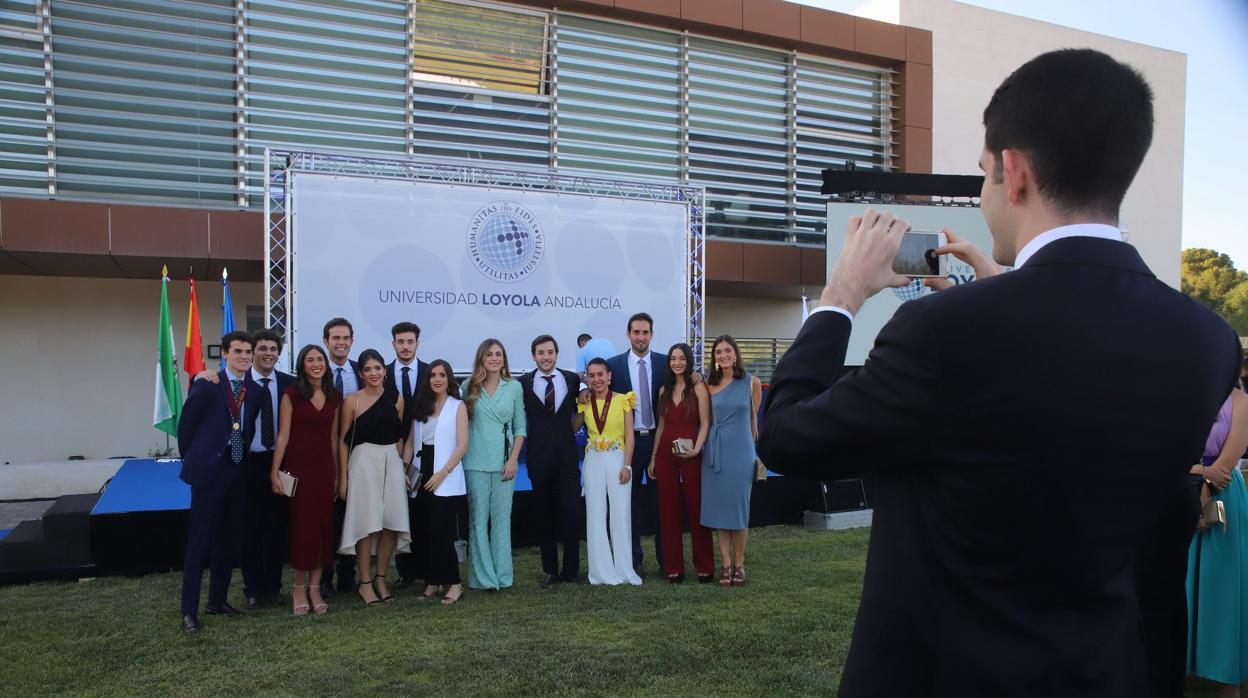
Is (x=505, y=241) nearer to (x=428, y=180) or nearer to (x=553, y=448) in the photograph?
(x=428, y=180)

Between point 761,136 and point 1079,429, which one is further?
point 761,136

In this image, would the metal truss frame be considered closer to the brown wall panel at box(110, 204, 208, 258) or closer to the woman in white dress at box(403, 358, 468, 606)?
the brown wall panel at box(110, 204, 208, 258)

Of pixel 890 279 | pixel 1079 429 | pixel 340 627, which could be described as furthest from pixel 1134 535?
pixel 340 627

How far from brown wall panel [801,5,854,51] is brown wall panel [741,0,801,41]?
0.51 feet

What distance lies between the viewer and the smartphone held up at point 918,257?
4.84 ft

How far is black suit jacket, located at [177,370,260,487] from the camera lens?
5363 millimetres

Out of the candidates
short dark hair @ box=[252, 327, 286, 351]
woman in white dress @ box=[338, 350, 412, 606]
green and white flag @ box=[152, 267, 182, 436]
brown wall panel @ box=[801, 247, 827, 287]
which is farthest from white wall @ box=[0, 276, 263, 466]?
brown wall panel @ box=[801, 247, 827, 287]

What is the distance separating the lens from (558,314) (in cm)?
1062

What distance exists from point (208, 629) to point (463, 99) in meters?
8.98

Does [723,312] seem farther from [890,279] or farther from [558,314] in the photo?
[890,279]

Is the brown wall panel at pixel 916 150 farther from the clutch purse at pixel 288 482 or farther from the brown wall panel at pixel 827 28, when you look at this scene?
the clutch purse at pixel 288 482

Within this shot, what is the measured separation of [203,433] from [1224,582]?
224 inches

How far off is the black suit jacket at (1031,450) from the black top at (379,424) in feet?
17.6

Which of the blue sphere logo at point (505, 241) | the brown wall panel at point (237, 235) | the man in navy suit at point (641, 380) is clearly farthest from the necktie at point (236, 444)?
the brown wall panel at point (237, 235)
